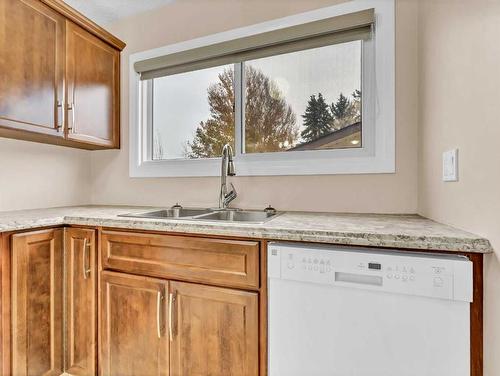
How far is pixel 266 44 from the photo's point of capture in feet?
5.75

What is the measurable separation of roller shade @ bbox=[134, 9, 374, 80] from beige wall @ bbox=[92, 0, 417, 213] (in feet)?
A: 0.49

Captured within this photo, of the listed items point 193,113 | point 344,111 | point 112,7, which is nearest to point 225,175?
point 193,113

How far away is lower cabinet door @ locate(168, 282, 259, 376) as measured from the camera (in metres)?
1.10

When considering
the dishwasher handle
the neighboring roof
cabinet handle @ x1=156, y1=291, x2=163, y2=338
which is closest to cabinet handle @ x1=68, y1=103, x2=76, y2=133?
cabinet handle @ x1=156, y1=291, x2=163, y2=338

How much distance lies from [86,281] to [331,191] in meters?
1.44

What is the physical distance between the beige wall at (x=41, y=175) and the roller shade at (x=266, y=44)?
891mm

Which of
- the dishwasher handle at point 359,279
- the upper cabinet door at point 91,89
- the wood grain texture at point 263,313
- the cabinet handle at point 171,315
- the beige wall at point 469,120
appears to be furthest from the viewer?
the upper cabinet door at point 91,89

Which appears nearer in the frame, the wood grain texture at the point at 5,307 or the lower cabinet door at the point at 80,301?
the wood grain texture at the point at 5,307

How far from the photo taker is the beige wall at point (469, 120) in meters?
0.77

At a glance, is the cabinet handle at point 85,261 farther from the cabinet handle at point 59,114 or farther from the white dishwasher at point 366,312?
the white dishwasher at point 366,312

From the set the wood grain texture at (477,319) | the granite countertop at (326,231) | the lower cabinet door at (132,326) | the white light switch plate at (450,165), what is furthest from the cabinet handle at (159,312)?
the white light switch plate at (450,165)

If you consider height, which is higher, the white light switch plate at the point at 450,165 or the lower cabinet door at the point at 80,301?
the white light switch plate at the point at 450,165

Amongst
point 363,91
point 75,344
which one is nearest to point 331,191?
point 363,91

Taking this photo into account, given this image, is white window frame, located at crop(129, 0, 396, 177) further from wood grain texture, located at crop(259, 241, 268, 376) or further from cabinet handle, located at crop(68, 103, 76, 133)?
wood grain texture, located at crop(259, 241, 268, 376)
